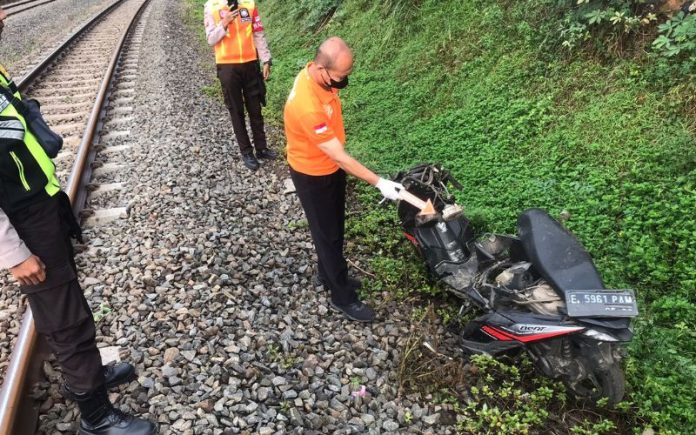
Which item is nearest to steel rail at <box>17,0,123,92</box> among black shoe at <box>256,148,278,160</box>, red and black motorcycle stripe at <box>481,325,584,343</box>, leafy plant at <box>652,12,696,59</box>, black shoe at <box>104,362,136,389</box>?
black shoe at <box>256,148,278,160</box>

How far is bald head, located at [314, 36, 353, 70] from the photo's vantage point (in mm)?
3141

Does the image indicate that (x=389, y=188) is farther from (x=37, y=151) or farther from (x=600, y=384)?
(x=37, y=151)

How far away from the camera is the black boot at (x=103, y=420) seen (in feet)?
9.14

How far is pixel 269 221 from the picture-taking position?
5098 millimetres

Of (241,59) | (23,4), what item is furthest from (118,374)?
(23,4)

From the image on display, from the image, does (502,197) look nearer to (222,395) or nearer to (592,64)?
(592,64)

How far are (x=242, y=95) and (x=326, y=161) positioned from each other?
3441 millimetres

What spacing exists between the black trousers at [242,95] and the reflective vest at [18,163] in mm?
3901

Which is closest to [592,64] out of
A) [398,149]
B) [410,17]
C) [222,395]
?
[398,149]

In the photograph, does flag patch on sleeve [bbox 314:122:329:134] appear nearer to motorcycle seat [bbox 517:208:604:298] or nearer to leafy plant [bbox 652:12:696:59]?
motorcycle seat [bbox 517:208:604:298]

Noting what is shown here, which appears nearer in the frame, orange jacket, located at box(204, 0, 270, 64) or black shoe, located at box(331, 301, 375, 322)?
black shoe, located at box(331, 301, 375, 322)

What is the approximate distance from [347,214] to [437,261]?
1.54 metres

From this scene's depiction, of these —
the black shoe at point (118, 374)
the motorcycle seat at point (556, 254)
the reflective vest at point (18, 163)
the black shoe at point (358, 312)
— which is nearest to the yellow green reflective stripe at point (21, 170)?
the reflective vest at point (18, 163)

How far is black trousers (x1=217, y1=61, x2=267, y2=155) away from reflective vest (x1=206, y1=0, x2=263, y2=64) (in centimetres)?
10
